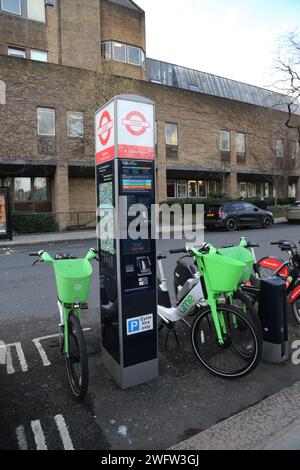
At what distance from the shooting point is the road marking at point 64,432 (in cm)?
246

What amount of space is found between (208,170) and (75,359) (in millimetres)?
23269

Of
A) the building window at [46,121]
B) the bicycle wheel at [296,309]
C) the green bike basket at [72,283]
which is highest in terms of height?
the building window at [46,121]

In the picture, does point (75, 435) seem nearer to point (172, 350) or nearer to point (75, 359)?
point (75, 359)

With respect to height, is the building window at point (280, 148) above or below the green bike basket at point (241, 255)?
above

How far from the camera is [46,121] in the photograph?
739 inches

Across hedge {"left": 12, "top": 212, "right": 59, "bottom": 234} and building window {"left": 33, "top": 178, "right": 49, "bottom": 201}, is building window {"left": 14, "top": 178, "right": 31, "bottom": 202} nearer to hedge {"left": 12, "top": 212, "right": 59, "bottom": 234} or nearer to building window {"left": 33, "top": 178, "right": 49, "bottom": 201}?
building window {"left": 33, "top": 178, "right": 49, "bottom": 201}

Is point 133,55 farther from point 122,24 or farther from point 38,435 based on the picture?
point 38,435

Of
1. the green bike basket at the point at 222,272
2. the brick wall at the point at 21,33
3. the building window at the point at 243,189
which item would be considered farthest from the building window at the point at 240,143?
the green bike basket at the point at 222,272

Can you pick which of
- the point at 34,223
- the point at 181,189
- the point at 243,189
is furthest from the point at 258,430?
the point at 243,189

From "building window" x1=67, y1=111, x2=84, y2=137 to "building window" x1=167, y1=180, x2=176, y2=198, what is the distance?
765 cm

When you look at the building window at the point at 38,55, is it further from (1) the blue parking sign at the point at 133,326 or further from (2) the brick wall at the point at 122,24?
(1) the blue parking sign at the point at 133,326

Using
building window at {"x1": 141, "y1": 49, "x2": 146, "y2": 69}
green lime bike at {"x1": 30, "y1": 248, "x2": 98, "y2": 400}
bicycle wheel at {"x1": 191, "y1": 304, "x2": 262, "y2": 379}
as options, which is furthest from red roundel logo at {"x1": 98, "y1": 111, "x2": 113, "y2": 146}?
building window at {"x1": 141, "y1": 49, "x2": 146, "y2": 69}

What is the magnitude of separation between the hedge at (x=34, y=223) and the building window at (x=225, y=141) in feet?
46.8
